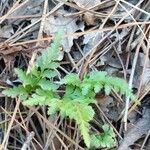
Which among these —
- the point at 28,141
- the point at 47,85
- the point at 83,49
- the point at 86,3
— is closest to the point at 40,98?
the point at 47,85

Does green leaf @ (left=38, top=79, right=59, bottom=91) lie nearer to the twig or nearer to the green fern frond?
the green fern frond

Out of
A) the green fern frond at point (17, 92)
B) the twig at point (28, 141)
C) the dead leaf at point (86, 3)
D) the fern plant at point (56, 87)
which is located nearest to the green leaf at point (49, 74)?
the fern plant at point (56, 87)

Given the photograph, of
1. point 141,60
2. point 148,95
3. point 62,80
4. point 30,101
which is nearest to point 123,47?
point 141,60

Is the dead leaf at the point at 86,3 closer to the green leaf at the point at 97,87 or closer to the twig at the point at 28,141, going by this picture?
the green leaf at the point at 97,87

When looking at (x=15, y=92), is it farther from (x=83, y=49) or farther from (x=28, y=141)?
(x=83, y=49)

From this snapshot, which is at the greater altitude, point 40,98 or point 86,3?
point 86,3

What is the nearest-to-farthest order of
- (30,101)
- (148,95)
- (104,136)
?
(30,101), (104,136), (148,95)

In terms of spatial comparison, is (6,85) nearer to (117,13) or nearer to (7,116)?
(7,116)

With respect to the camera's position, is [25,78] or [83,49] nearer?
[25,78]

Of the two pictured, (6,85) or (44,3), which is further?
(44,3)
